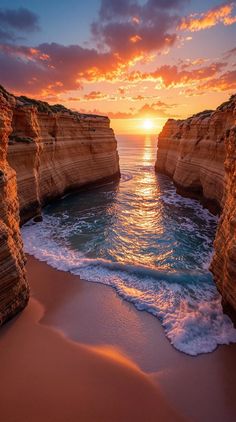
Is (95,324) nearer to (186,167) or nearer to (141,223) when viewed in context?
(141,223)

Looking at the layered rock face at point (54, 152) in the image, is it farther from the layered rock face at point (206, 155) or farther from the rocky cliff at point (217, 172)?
the layered rock face at point (206, 155)

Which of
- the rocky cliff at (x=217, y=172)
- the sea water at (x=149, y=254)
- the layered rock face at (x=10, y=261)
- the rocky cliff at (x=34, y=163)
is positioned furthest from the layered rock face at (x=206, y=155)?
the layered rock face at (x=10, y=261)

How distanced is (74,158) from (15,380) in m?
20.6

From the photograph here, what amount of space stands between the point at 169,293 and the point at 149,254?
2931mm

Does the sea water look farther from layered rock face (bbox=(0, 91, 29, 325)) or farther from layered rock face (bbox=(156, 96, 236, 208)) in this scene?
layered rock face (bbox=(0, 91, 29, 325))

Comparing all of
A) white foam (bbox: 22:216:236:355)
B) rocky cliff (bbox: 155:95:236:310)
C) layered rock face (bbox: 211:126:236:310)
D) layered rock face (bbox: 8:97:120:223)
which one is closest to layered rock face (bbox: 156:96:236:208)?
rocky cliff (bbox: 155:95:236:310)

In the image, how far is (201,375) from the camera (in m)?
5.34

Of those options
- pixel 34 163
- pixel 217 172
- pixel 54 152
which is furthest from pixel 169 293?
pixel 54 152

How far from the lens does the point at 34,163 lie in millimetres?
15211

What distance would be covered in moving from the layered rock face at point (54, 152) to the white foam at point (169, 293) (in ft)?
15.6

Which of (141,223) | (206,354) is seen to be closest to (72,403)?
(206,354)

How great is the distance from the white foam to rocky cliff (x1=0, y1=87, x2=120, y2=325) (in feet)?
9.29

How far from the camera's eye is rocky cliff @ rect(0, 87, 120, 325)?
6695 mm

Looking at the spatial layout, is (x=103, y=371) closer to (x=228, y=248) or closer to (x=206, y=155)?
(x=228, y=248)
